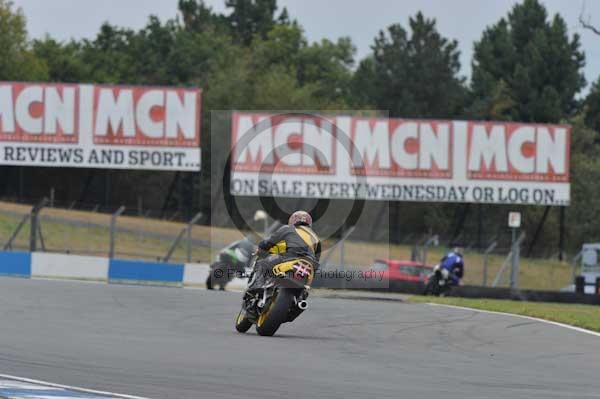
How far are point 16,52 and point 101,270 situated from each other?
5574cm

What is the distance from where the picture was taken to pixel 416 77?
94812mm

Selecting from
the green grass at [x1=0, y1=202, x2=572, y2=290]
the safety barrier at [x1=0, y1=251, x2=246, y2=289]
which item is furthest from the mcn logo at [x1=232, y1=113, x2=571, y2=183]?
the safety barrier at [x1=0, y1=251, x2=246, y2=289]

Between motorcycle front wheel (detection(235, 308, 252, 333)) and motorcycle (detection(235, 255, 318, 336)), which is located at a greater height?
motorcycle (detection(235, 255, 318, 336))

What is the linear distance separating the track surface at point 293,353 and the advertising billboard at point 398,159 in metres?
28.3

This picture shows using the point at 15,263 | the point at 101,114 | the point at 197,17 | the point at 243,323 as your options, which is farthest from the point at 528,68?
the point at 243,323

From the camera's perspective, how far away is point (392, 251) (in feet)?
189

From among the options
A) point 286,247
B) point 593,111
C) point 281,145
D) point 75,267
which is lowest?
point 75,267

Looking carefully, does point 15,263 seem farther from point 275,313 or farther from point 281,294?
point 281,294

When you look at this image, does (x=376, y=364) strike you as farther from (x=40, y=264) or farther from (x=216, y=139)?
(x=216, y=139)

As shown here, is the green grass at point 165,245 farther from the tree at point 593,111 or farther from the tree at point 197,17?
the tree at point 197,17

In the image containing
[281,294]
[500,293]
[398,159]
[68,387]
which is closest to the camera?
[68,387]

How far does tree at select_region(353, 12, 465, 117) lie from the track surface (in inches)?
2857

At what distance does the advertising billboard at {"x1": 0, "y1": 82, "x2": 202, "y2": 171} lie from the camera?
48688 millimetres

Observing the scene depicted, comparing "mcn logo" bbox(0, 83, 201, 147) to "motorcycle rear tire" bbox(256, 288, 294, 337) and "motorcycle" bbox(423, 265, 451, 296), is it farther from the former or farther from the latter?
"motorcycle rear tire" bbox(256, 288, 294, 337)
